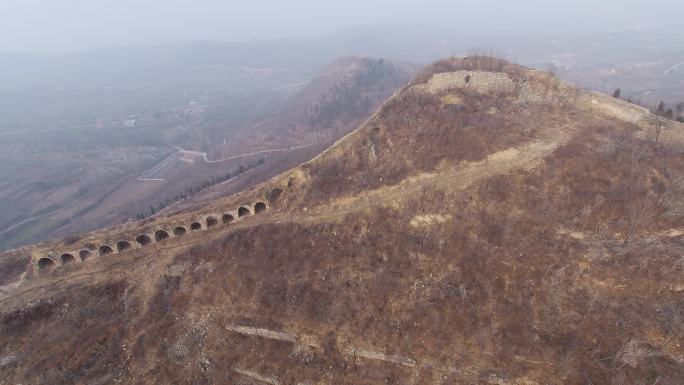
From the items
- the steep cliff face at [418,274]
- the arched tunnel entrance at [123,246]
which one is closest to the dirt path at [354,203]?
the steep cliff face at [418,274]

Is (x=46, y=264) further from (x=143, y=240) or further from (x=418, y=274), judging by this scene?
(x=418, y=274)

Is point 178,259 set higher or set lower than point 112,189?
higher

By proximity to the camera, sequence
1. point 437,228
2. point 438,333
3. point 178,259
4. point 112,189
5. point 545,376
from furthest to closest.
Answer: point 112,189, point 178,259, point 437,228, point 438,333, point 545,376

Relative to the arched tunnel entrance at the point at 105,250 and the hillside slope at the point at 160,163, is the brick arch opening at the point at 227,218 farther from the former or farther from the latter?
the hillside slope at the point at 160,163

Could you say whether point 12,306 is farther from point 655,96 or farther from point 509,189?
point 655,96

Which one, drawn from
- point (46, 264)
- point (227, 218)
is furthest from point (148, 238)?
point (46, 264)

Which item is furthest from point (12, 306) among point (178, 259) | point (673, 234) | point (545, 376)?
point (673, 234)
